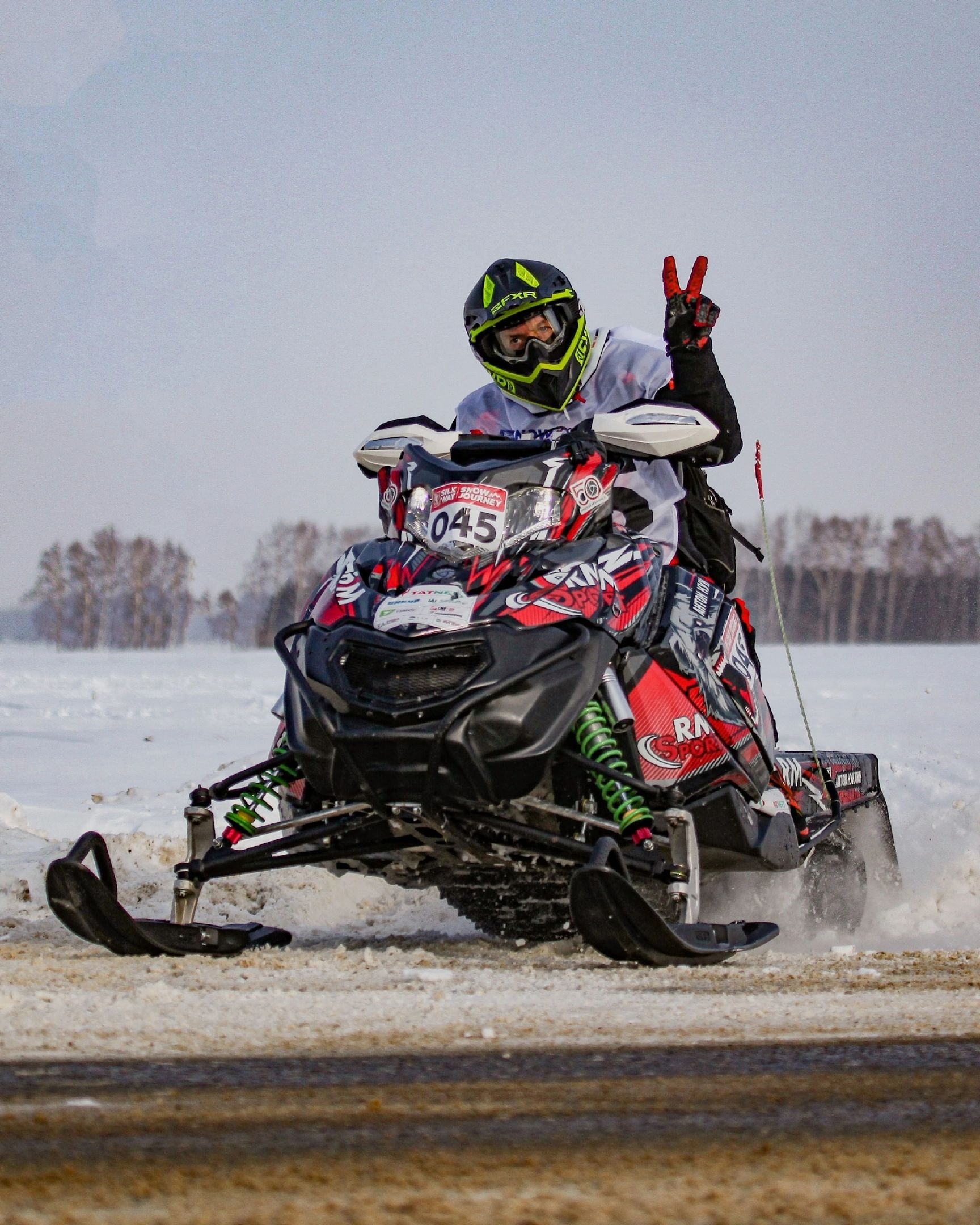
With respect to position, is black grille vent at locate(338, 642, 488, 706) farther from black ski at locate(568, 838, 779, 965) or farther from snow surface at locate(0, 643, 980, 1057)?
snow surface at locate(0, 643, 980, 1057)

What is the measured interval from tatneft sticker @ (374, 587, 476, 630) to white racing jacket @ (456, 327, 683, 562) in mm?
1426

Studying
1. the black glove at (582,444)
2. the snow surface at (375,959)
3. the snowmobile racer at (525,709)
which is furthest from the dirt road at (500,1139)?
the black glove at (582,444)

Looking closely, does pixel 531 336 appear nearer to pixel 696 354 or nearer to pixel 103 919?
pixel 696 354

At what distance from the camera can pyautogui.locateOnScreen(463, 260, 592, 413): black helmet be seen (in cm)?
490

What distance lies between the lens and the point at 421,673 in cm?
371

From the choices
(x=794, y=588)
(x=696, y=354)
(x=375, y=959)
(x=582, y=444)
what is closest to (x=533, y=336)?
(x=696, y=354)

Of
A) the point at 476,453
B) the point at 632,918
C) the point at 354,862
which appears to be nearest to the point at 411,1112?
the point at 632,918

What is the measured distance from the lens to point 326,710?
3785 mm

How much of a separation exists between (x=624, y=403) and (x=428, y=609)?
5.67 ft

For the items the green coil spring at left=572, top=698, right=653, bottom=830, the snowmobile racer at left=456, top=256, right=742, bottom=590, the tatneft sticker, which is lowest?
the green coil spring at left=572, top=698, right=653, bottom=830

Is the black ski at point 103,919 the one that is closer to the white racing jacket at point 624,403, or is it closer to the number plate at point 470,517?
the number plate at point 470,517

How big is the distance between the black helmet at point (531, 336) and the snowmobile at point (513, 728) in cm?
50

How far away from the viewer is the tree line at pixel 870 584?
62594 millimetres

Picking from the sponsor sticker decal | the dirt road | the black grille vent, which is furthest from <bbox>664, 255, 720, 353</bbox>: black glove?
the dirt road
